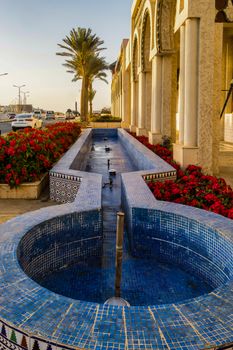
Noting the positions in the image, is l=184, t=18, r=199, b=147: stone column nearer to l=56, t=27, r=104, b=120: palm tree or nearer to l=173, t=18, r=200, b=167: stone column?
l=173, t=18, r=200, b=167: stone column

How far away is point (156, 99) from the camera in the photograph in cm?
1516

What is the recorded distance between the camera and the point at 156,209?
549 centimetres

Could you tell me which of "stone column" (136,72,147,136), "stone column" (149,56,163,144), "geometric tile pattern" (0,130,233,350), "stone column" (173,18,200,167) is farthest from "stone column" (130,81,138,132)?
"geometric tile pattern" (0,130,233,350)

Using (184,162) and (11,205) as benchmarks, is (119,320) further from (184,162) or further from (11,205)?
(184,162)

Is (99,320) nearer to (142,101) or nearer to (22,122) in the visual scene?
(142,101)

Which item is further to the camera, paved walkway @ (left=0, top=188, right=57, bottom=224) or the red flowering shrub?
the red flowering shrub

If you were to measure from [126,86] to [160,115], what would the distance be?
60.6 feet

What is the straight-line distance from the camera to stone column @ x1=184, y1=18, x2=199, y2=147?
9.70 m

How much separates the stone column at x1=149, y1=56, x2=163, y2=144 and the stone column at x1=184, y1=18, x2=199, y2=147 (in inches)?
190

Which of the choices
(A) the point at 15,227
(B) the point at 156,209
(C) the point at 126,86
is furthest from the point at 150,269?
(C) the point at 126,86

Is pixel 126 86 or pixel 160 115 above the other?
pixel 126 86

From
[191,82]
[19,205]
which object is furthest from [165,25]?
[19,205]

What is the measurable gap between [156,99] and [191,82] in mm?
5245

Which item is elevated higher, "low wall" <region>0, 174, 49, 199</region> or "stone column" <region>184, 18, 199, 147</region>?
"stone column" <region>184, 18, 199, 147</region>
